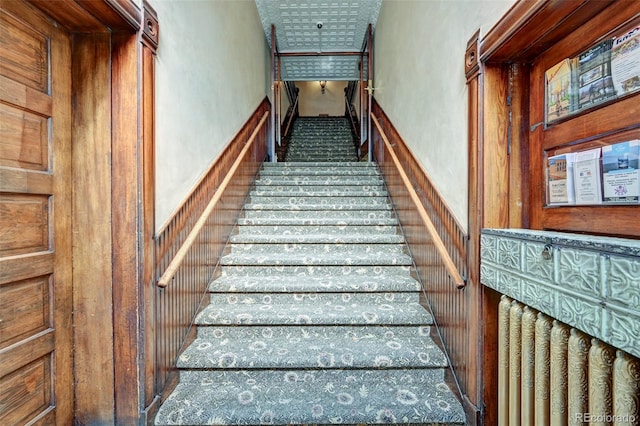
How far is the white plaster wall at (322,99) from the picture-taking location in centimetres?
1064

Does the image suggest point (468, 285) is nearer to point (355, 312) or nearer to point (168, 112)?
point (355, 312)

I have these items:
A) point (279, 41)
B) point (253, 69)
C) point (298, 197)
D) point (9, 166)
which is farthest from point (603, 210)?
point (279, 41)

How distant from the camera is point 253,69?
3.84 meters

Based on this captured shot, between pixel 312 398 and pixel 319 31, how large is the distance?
4.66 meters

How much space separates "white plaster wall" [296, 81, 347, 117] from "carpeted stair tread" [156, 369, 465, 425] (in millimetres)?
9816

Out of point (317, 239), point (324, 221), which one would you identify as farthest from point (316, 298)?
point (324, 221)

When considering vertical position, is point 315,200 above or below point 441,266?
above

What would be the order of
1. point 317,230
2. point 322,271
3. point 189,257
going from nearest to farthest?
point 189,257, point 322,271, point 317,230

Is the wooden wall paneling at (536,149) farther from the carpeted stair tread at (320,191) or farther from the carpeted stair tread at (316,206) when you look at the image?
the carpeted stair tread at (320,191)

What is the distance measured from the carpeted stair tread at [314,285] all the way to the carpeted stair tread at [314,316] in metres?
0.14

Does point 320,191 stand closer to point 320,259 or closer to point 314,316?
point 320,259

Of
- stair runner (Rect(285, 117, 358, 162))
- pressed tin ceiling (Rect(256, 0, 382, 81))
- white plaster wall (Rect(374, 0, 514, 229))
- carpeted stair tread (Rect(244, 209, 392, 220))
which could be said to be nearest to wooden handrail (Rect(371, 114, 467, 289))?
white plaster wall (Rect(374, 0, 514, 229))

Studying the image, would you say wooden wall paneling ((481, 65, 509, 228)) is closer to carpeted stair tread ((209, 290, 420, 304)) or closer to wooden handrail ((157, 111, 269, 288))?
carpeted stair tread ((209, 290, 420, 304))

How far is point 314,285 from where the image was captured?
222 cm
